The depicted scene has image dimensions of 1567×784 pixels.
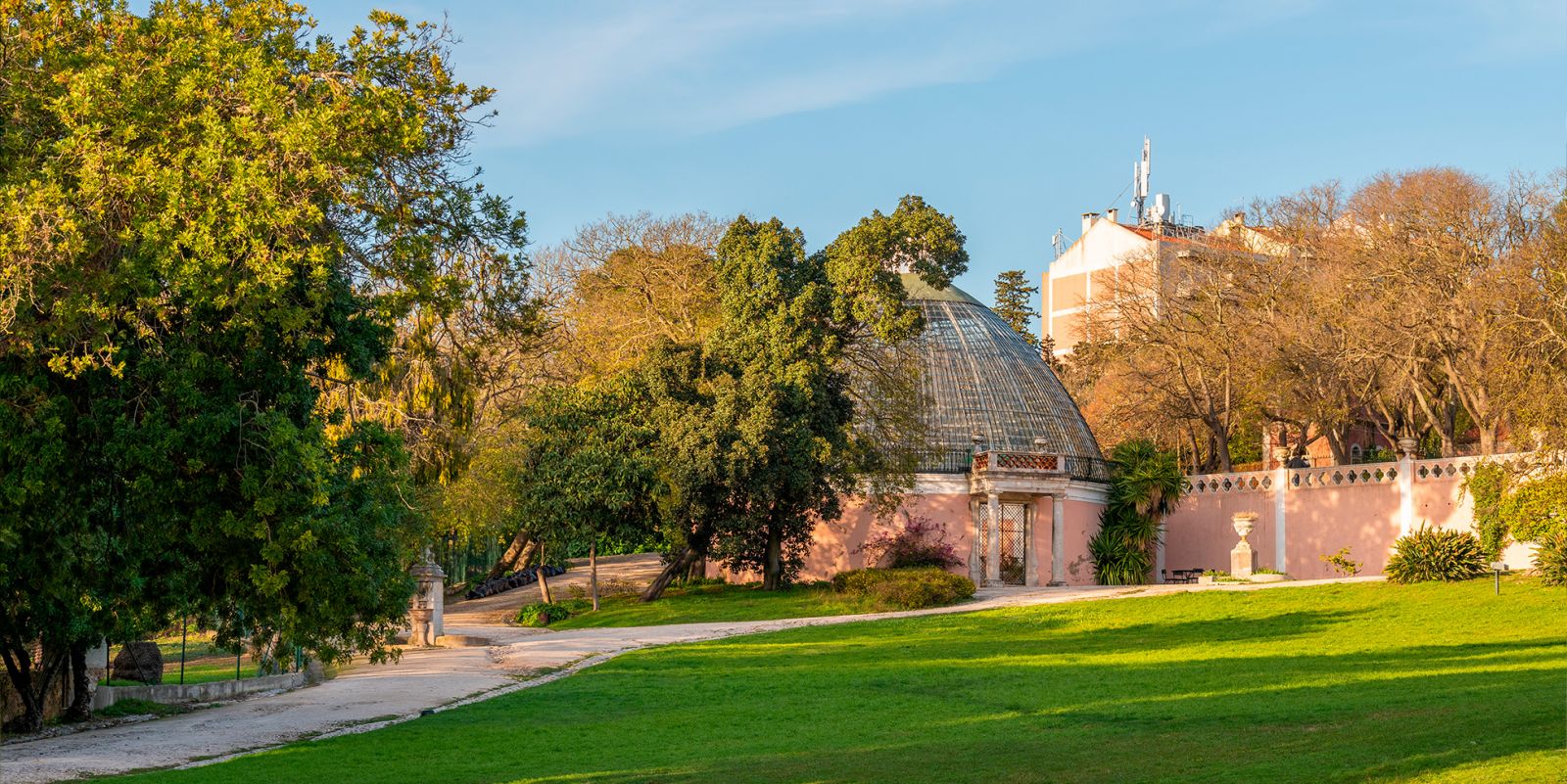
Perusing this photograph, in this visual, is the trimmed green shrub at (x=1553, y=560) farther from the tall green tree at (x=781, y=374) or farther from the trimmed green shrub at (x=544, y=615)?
the trimmed green shrub at (x=544, y=615)

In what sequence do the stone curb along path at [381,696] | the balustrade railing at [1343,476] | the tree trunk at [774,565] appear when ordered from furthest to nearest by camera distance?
the tree trunk at [774,565]
the balustrade railing at [1343,476]
the stone curb along path at [381,696]

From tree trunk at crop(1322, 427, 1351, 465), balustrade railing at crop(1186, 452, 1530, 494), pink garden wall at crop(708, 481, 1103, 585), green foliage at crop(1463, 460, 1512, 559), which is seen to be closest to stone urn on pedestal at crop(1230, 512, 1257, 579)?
balustrade railing at crop(1186, 452, 1530, 494)

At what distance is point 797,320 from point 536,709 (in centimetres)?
1907

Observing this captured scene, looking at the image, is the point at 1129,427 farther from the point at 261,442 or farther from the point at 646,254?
the point at 261,442

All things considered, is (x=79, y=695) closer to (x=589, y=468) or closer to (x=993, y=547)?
(x=589, y=468)

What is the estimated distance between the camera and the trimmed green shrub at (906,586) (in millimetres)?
38125

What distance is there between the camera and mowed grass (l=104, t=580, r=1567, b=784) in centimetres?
1568

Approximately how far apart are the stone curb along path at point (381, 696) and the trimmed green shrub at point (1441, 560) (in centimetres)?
143

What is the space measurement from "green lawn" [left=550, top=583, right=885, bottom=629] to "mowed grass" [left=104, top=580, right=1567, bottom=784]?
205 inches

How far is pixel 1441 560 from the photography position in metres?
34.3

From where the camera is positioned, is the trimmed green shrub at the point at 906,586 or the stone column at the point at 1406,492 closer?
the trimmed green shrub at the point at 906,586

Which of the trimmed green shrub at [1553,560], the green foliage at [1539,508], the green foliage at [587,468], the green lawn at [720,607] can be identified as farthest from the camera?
the green foliage at [587,468]

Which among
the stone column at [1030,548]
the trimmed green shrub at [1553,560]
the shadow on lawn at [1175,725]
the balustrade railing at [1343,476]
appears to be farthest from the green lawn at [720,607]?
the trimmed green shrub at [1553,560]

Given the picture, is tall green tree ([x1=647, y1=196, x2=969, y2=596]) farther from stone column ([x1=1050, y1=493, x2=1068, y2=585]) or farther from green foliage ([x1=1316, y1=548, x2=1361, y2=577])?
green foliage ([x1=1316, y1=548, x2=1361, y2=577])
